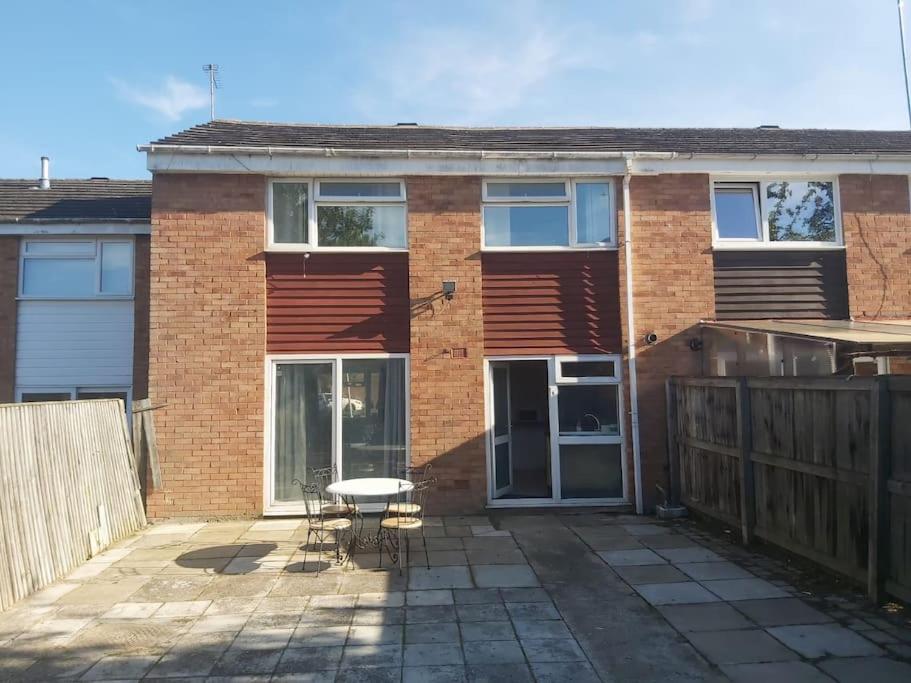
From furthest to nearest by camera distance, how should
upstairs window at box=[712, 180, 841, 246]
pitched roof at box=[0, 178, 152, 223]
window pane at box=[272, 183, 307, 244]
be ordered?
pitched roof at box=[0, 178, 152, 223]
upstairs window at box=[712, 180, 841, 246]
window pane at box=[272, 183, 307, 244]

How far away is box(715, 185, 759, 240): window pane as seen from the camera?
876 cm

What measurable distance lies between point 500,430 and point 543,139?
458 centimetres

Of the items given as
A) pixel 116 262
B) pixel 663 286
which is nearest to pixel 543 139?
pixel 663 286

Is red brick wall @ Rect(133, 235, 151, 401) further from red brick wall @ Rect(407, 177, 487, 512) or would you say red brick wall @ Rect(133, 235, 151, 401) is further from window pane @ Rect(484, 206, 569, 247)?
window pane @ Rect(484, 206, 569, 247)

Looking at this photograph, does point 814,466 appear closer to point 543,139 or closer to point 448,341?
point 448,341

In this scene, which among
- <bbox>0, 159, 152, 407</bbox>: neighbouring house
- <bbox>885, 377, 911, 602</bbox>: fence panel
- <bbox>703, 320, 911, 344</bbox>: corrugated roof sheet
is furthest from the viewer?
<bbox>0, 159, 152, 407</bbox>: neighbouring house

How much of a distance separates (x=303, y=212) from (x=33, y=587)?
16.7 feet

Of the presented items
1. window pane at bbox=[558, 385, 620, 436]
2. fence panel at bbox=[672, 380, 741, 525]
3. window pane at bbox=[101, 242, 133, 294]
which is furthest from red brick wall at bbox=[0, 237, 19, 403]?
fence panel at bbox=[672, 380, 741, 525]

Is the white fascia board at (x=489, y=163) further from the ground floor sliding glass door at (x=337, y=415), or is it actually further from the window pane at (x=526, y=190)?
the ground floor sliding glass door at (x=337, y=415)

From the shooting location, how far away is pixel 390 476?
8.11 meters

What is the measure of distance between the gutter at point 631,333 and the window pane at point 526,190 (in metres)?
0.87

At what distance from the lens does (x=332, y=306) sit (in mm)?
8164

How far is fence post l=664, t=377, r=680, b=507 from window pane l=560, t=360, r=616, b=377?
76 cm

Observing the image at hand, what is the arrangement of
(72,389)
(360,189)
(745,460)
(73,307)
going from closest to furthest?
(745,460) < (360,189) < (72,389) < (73,307)
